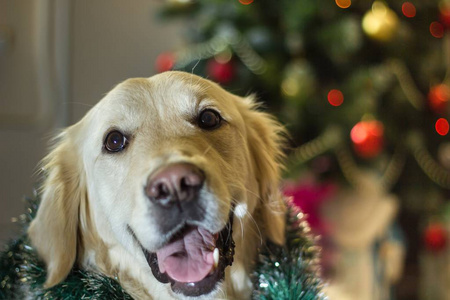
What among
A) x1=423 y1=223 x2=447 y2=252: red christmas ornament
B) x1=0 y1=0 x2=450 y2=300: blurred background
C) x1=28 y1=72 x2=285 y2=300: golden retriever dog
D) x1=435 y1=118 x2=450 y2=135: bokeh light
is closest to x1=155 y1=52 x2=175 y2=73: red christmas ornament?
x1=0 y1=0 x2=450 y2=300: blurred background

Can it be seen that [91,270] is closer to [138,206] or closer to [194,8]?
[138,206]

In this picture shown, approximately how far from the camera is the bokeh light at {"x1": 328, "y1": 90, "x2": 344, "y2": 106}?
2734 millimetres

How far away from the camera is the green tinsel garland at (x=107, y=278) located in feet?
3.74

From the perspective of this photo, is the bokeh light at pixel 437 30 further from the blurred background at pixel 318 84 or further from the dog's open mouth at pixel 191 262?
the dog's open mouth at pixel 191 262

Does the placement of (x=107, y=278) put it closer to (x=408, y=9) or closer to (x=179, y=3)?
(x=179, y=3)

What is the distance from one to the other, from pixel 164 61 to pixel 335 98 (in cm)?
109

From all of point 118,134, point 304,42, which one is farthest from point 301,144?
point 118,134

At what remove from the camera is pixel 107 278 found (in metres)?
1.16

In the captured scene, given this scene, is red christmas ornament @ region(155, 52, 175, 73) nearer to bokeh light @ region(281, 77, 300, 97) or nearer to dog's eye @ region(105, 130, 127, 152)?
bokeh light @ region(281, 77, 300, 97)

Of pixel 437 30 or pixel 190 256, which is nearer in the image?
pixel 190 256

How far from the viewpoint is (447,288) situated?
362 cm

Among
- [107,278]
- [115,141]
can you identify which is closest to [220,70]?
[115,141]

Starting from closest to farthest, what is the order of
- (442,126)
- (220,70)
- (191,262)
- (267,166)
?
1. (191,262)
2. (267,166)
3. (220,70)
4. (442,126)

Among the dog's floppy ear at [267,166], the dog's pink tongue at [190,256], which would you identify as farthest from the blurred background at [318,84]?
the dog's pink tongue at [190,256]
